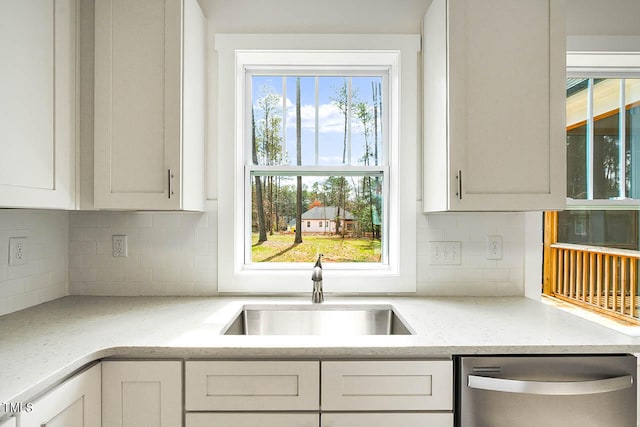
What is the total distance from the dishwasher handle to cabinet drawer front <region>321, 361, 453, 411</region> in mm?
102

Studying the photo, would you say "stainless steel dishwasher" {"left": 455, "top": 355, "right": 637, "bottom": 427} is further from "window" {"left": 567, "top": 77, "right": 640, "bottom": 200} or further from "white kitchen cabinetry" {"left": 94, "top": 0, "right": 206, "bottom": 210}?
"white kitchen cabinetry" {"left": 94, "top": 0, "right": 206, "bottom": 210}

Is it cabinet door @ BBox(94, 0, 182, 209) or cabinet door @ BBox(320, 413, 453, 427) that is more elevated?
cabinet door @ BBox(94, 0, 182, 209)

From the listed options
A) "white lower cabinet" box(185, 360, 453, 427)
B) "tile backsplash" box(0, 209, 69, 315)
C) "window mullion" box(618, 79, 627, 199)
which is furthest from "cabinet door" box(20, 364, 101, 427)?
"window mullion" box(618, 79, 627, 199)

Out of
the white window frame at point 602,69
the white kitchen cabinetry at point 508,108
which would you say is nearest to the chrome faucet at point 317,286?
the white kitchen cabinetry at point 508,108

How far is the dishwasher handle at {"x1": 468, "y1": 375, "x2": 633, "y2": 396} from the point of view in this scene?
1.28 m

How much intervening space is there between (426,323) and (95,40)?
1797mm

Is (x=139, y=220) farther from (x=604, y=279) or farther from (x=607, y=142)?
(x=604, y=279)

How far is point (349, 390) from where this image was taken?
1290 millimetres

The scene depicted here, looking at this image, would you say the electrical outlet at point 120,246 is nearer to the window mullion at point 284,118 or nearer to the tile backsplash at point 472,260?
the window mullion at point 284,118

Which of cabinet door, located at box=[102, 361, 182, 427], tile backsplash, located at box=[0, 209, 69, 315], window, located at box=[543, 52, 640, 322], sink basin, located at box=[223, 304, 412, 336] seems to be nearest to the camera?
cabinet door, located at box=[102, 361, 182, 427]

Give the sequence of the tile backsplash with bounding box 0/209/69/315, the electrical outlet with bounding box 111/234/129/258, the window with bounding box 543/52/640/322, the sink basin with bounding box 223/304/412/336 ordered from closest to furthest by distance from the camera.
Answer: the tile backsplash with bounding box 0/209/69/315 < the sink basin with bounding box 223/304/412/336 < the electrical outlet with bounding box 111/234/129/258 < the window with bounding box 543/52/640/322

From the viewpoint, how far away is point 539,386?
1279 millimetres

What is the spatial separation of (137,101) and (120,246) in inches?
30.7

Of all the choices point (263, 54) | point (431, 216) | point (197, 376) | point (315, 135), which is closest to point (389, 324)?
point (431, 216)
